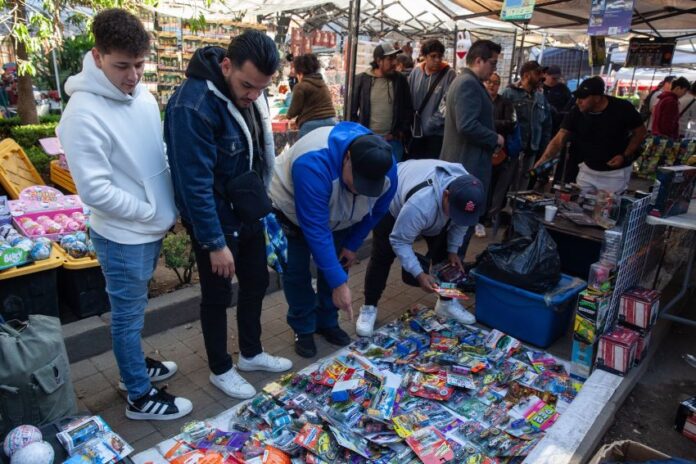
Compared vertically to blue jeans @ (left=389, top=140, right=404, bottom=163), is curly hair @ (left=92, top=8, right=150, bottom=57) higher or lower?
higher

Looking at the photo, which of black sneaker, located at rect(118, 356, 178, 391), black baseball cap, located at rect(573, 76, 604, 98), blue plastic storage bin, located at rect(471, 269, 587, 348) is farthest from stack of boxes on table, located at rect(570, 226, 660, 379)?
black sneaker, located at rect(118, 356, 178, 391)

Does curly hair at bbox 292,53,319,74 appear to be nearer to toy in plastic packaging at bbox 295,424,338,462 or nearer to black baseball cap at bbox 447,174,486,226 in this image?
black baseball cap at bbox 447,174,486,226

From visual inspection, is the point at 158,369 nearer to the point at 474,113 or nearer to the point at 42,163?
the point at 474,113

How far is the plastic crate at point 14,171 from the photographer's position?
3.95m

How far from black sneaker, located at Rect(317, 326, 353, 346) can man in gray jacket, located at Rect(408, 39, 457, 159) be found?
245 centimetres

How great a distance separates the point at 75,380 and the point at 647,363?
3.46m

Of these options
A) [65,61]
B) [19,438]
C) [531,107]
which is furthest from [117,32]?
[65,61]

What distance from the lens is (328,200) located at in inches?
93.8

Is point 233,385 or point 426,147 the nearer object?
point 233,385

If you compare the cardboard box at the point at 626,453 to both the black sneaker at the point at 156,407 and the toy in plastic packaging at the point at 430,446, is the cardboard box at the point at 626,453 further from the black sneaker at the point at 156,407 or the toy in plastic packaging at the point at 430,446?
the black sneaker at the point at 156,407

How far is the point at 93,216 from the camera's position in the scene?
2.07 meters

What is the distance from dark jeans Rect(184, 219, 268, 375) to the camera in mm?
2303

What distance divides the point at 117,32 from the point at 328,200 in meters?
1.14

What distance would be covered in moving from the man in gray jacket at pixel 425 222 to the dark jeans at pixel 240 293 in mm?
839
